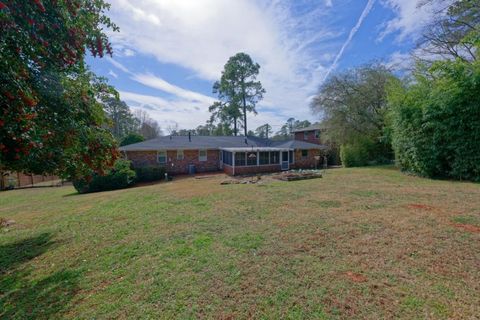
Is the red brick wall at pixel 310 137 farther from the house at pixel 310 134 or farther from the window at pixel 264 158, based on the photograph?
the window at pixel 264 158

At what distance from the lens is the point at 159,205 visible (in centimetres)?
755

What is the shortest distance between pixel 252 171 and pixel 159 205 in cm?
1024

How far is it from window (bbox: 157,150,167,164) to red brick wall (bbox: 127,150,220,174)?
0.23 meters

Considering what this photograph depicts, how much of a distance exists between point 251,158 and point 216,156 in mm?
3833

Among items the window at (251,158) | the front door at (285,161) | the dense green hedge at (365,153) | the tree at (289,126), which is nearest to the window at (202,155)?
the window at (251,158)

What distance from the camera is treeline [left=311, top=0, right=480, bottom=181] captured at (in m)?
9.24

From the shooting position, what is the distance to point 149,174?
15703mm

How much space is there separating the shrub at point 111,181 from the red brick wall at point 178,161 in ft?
8.64

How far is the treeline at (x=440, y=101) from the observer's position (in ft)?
30.3

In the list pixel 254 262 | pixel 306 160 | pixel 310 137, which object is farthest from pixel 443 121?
pixel 310 137

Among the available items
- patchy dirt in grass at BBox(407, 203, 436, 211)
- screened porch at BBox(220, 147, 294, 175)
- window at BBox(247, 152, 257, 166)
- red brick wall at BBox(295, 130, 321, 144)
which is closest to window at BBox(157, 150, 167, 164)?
screened porch at BBox(220, 147, 294, 175)

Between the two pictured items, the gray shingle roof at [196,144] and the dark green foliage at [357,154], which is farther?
the dark green foliage at [357,154]

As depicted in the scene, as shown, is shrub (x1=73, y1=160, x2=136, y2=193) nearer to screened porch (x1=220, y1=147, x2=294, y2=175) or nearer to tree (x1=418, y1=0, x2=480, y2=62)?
screened porch (x1=220, y1=147, x2=294, y2=175)

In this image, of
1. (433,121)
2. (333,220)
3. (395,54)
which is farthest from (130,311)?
(395,54)
